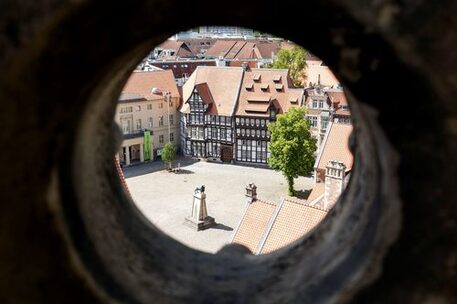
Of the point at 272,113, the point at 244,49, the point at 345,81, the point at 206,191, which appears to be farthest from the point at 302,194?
the point at 244,49

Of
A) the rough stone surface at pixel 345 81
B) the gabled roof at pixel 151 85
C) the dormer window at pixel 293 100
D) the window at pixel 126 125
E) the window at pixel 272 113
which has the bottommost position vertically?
the window at pixel 126 125

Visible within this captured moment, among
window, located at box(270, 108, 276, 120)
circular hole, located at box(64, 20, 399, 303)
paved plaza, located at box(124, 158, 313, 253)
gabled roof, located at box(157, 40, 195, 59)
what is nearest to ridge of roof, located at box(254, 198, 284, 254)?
paved plaza, located at box(124, 158, 313, 253)

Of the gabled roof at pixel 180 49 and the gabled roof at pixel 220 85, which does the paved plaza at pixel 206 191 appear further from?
the gabled roof at pixel 180 49

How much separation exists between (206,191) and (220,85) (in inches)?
343

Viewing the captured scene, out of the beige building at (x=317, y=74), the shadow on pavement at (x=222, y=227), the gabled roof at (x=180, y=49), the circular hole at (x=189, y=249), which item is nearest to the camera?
the circular hole at (x=189, y=249)

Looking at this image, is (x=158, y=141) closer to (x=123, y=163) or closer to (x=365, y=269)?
(x=123, y=163)

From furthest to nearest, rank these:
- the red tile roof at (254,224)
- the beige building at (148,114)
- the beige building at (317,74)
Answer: the beige building at (317,74)
the beige building at (148,114)
the red tile roof at (254,224)

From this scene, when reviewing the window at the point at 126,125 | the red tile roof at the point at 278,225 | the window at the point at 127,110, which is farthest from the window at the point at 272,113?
the red tile roof at the point at 278,225

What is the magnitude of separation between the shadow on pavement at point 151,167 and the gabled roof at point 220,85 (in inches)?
137

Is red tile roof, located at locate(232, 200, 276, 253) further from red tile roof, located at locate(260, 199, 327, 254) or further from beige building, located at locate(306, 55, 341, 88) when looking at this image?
beige building, located at locate(306, 55, 341, 88)

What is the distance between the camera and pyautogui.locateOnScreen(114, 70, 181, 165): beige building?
33.7 meters

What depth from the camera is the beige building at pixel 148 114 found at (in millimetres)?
33656

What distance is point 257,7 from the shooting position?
1931 millimetres

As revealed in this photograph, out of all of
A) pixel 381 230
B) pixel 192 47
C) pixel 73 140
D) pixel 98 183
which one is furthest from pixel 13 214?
pixel 192 47
